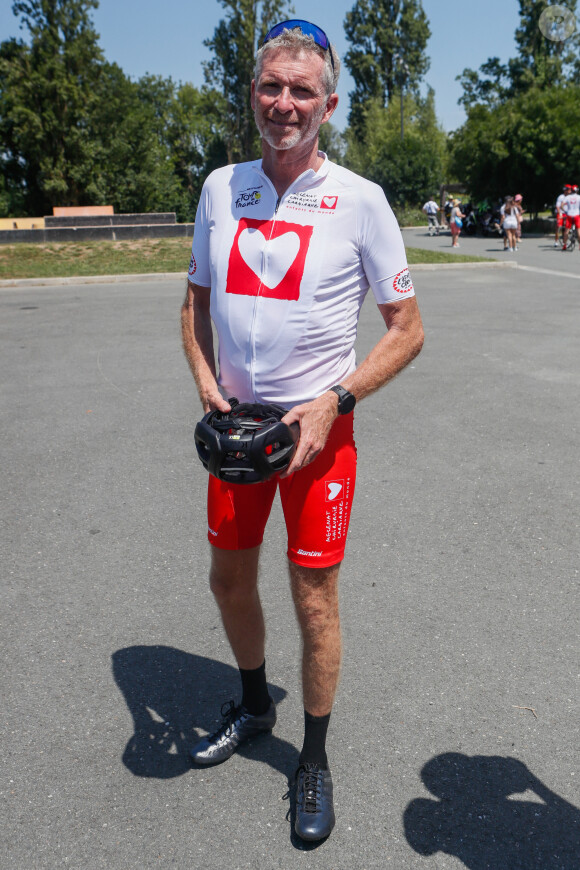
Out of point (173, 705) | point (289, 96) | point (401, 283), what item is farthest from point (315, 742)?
point (289, 96)

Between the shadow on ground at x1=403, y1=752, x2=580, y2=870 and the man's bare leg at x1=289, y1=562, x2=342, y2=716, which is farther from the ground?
the man's bare leg at x1=289, y1=562, x2=342, y2=716

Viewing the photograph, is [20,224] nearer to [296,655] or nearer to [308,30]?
[296,655]

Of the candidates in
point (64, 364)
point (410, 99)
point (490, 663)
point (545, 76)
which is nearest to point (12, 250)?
point (64, 364)

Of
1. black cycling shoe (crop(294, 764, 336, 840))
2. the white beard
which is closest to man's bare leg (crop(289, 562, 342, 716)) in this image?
black cycling shoe (crop(294, 764, 336, 840))

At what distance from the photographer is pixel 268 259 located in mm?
2268

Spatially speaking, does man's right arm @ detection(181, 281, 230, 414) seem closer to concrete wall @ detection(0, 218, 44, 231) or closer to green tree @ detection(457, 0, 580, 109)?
concrete wall @ detection(0, 218, 44, 231)

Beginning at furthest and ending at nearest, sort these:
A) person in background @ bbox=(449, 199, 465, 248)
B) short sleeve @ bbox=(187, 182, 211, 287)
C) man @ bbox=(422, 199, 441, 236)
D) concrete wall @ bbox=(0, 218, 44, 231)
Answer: concrete wall @ bbox=(0, 218, 44, 231), man @ bbox=(422, 199, 441, 236), person in background @ bbox=(449, 199, 465, 248), short sleeve @ bbox=(187, 182, 211, 287)

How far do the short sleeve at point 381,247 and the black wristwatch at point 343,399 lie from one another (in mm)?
297

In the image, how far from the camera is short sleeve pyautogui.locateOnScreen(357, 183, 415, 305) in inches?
87.8

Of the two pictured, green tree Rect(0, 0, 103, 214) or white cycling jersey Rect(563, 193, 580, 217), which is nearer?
white cycling jersey Rect(563, 193, 580, 217)

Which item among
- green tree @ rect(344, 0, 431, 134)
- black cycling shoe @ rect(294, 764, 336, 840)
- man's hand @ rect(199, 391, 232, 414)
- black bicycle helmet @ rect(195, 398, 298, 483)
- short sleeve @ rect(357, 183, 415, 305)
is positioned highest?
green tree @ rect(344, 0, 431, 134)

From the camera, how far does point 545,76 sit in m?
44.1

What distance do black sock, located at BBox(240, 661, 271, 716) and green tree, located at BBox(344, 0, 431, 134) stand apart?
209ft

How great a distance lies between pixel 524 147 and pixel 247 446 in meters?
31.4
